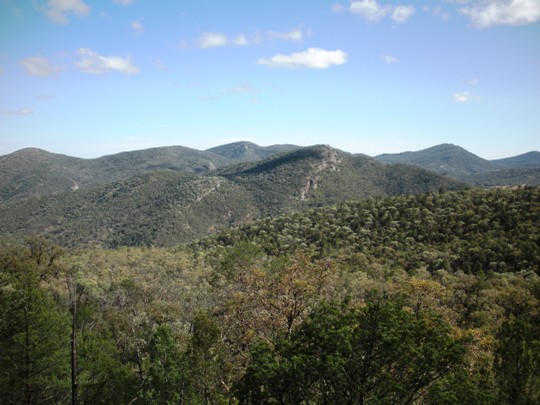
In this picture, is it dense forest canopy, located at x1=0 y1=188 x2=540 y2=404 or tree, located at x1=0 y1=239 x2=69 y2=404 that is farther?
tree, located at x1=0 y1=239 x2=69 y2=404

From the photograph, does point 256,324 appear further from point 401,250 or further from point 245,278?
point 401,250

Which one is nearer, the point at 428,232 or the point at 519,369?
the point at 519,369

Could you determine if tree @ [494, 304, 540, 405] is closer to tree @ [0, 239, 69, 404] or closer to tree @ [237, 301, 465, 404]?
tree @ [237, 301, 465, 404]

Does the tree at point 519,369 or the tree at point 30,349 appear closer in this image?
the tree at point 519,369

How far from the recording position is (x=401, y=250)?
86.1 m

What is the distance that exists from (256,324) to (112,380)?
10.7 meters

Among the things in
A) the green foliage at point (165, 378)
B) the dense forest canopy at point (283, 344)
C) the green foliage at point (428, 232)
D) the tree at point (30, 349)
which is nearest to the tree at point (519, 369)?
the dense forest canopy at point (283, 344)

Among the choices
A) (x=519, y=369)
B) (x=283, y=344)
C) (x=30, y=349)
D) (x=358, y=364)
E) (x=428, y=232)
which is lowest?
(x=428, y=232)

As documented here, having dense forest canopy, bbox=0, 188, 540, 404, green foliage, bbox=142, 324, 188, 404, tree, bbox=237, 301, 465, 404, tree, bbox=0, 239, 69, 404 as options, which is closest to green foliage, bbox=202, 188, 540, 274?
dense forest canopy, bbox=0, 188, 540, 404

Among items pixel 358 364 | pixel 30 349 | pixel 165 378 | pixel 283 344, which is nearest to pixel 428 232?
pixel 165 378

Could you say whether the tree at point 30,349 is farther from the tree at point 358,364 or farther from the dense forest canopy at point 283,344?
the tree at point 358,364

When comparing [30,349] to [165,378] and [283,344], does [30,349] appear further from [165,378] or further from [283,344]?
[283,344]

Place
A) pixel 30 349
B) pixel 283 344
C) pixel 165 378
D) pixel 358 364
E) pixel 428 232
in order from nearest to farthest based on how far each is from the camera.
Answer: pixel 358 364
pixel 283 344
pixel 165 378
pixel 30 349
pixel 428 232

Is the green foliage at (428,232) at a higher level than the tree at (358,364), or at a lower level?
lower
